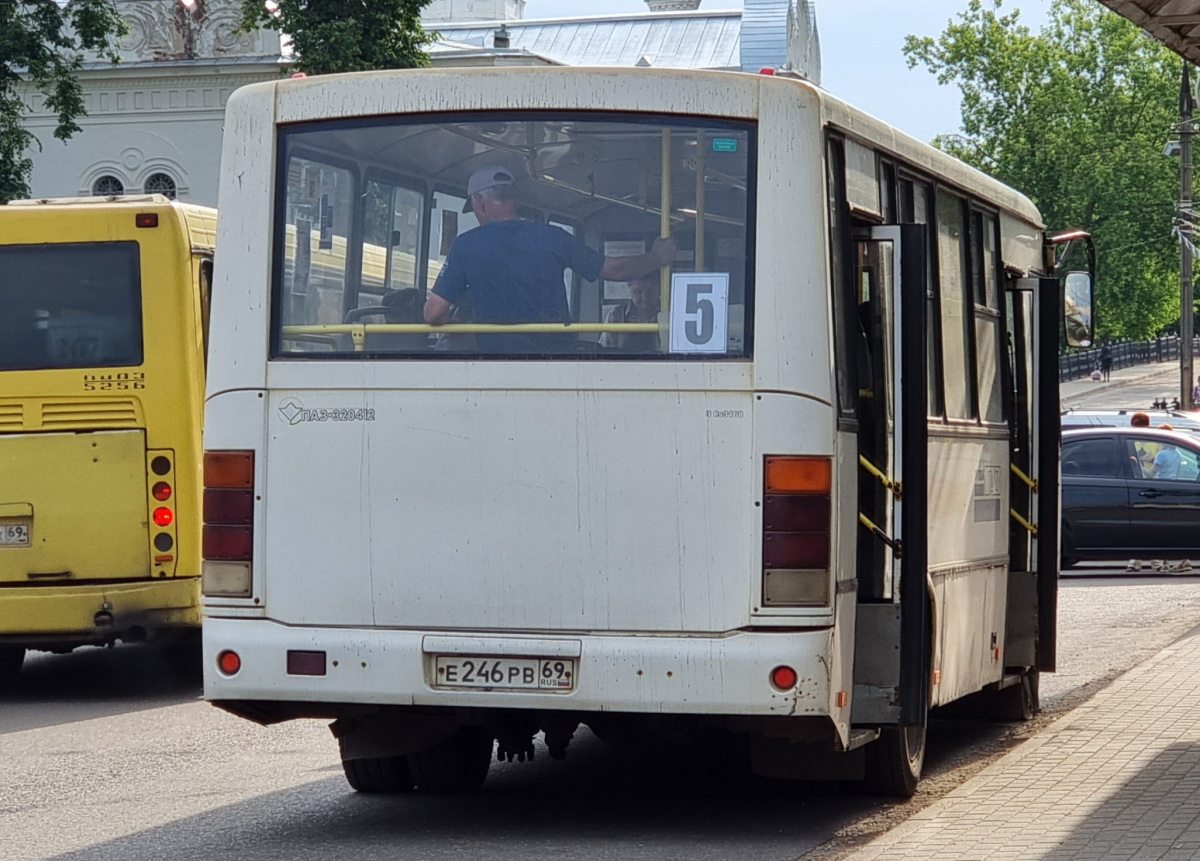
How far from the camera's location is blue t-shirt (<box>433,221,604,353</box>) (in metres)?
7.09

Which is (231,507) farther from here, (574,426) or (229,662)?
(574,426)

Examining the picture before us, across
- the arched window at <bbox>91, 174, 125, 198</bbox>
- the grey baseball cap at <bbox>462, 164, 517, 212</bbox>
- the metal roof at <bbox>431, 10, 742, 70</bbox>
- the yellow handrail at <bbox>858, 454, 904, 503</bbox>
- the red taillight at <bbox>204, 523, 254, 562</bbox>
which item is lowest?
the red taillight at <bbox>204, 523, 254, 562</bbox>

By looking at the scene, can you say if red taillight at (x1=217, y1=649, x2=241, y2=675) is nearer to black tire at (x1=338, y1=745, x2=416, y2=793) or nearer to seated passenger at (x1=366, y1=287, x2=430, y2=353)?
seated passenger at (x1=366, y1=287, x2=430, y2=353)

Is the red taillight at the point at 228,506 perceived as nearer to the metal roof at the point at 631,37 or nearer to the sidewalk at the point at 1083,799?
the sidewalk at the point at 1083,799

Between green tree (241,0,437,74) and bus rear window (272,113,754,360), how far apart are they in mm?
35753

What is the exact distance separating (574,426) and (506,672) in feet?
2.76

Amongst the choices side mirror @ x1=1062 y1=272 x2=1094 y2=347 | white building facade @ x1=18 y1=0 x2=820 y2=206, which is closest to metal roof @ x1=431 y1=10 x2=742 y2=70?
white building facade @ x1=18 y1=0 x2=820 y2=206

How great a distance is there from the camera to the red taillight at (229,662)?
23.6ft

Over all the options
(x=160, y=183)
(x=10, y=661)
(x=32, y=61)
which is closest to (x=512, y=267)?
(x=10, y=661)

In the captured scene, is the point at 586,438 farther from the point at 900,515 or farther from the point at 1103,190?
the point at 1103,190

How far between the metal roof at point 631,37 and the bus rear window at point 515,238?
7117 centimetres

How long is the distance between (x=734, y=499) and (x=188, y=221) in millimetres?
6336

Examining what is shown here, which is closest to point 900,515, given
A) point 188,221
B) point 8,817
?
point 8,817

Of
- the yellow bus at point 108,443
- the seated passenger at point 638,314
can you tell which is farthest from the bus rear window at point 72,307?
the seated passenger at point 638,314
